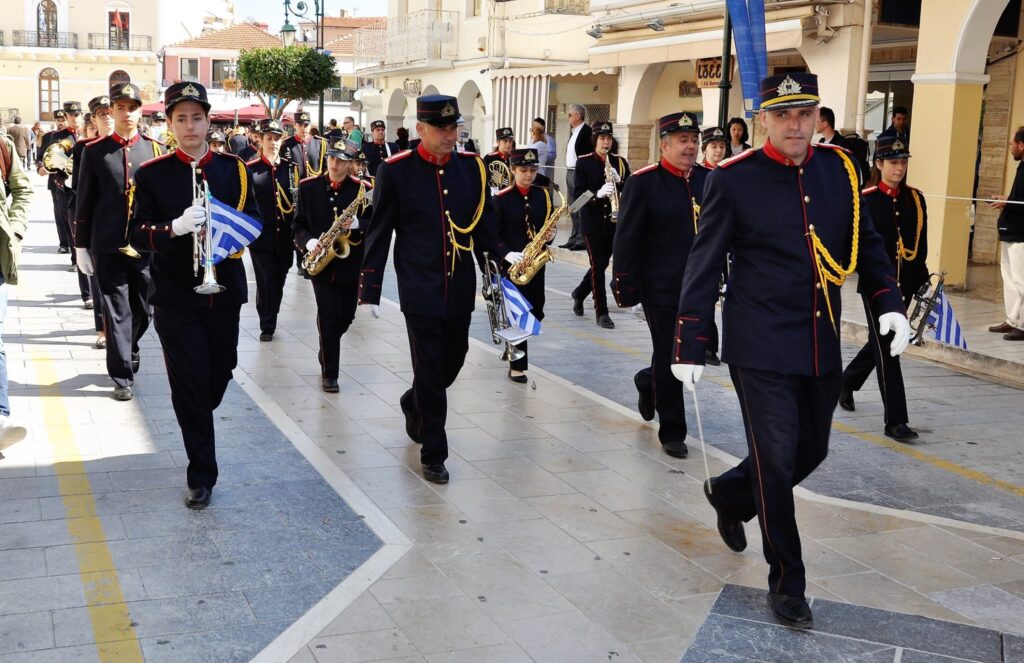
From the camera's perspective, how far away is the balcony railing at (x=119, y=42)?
72875mm

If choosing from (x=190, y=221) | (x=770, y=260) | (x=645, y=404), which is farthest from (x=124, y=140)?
(x=770, y=260)

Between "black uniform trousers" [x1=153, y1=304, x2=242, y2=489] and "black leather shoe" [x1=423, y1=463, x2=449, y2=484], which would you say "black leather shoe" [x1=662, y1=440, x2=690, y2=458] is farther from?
"black uniform trousers" [x1=153, y1=304, x2=242, y2=489]

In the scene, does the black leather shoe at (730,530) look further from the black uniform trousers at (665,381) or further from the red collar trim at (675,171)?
the red collar trim at (675,171)

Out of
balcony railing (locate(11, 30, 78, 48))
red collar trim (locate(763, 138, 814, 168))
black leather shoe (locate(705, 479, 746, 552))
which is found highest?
balcony railing (locate(11, 30, 78, 48))

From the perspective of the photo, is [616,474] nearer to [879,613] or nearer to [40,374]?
[879,613]

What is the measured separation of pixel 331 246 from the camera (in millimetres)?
9102

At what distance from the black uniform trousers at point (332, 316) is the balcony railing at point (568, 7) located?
15.5 meters

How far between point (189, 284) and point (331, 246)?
300 cm

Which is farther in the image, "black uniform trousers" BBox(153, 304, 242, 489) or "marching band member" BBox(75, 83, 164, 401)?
"marching band member" BBox(75, 83, 164, 401)

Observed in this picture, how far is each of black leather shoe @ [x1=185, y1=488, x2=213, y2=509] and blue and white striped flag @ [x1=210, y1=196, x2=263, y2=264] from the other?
3.91 ft

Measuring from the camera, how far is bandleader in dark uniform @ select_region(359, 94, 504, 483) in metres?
6.71

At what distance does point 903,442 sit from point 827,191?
3.47 meters

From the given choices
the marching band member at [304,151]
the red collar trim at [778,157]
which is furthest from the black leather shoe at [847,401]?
the marching band member at [304,151]

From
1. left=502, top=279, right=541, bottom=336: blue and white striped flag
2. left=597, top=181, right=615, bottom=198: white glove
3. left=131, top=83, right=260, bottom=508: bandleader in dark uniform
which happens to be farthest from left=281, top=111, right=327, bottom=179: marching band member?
left=131, top=83, right=260, bottom=508: bandleader in dark uniform
